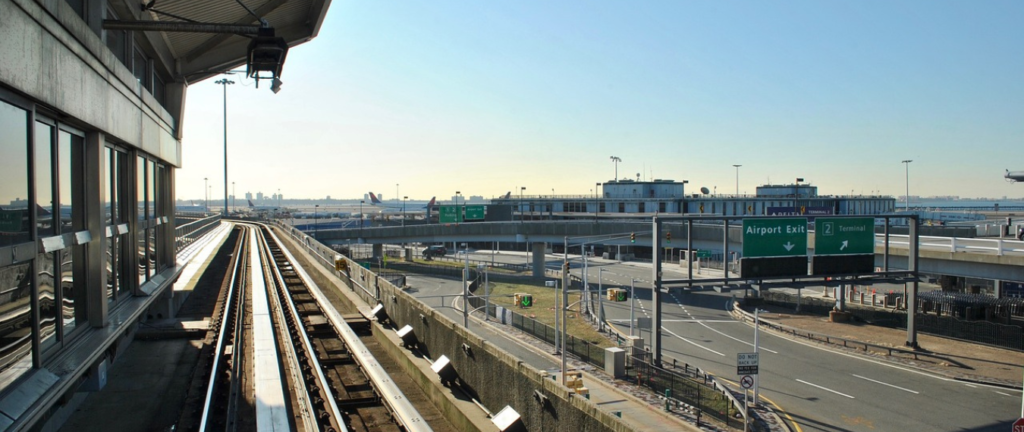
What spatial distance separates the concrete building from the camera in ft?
17.8

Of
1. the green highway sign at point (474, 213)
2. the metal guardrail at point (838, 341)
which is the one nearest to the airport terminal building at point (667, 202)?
the green highway sign at point (474, 213)

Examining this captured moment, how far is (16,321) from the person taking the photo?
5.63 m

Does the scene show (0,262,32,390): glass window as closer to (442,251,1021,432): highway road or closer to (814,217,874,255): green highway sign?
(442,251,1021,432): highway road

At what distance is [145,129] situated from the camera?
36.6ft

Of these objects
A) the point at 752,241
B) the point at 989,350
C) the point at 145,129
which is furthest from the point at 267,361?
the point at 989,350

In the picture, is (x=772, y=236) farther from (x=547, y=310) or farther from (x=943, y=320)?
(x=547, y=310)

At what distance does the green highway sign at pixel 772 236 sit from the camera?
2708cm

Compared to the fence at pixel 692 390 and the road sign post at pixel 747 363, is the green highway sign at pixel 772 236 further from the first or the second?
the road sign post at pixel 747 363

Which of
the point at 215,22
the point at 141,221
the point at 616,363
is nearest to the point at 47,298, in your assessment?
the point at 141,221

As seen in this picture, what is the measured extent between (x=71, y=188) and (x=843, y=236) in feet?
95.3

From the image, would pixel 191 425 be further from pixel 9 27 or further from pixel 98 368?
pixel 9 27

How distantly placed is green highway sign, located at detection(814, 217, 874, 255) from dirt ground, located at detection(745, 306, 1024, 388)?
204 inches

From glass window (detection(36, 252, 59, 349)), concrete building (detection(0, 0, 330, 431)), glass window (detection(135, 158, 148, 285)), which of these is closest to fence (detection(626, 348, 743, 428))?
glass window (detection(135, 158, 148, 285))

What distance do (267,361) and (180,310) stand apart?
820 centimetres
